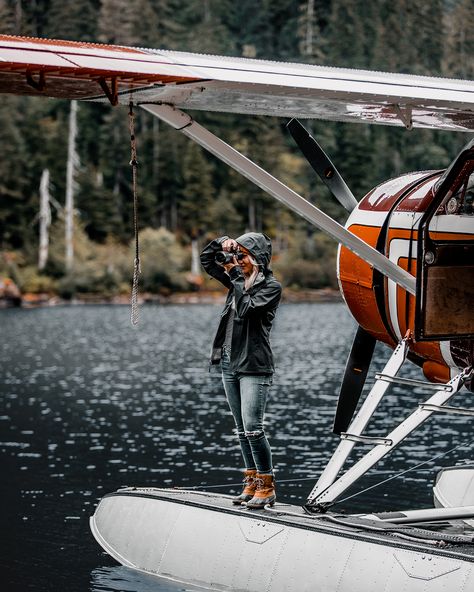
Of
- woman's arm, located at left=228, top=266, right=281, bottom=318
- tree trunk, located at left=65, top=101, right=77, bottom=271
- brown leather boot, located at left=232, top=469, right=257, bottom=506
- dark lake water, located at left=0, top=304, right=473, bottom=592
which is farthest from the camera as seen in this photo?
tree trunk, located at left=65, top=101, right=77, bottom=271

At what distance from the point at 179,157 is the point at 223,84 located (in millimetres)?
79026

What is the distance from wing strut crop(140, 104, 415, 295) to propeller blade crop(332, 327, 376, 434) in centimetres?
111

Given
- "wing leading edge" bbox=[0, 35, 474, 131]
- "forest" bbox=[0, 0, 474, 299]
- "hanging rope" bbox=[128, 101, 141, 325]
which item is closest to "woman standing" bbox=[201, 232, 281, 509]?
"hanging rope" bbox=[128, 101, 141, 325]

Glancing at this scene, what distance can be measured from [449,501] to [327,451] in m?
4.59

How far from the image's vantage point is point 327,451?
55.8ft

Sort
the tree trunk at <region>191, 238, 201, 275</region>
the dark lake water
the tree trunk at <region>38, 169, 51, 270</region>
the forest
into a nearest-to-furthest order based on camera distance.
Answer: the dark lake water
the forest
the tree trunk at <region>38, 169, 51, 270</region>
the tree trunk at <region>191, 238, 201, 275</region>

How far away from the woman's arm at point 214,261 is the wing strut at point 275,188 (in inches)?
22.6

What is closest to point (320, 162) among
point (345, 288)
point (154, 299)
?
point (345, 288)

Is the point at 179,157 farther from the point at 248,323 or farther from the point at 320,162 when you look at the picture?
the point at 248,323

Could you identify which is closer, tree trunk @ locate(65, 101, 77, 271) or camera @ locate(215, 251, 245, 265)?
camera @ locate(215, 251, 245, 265)

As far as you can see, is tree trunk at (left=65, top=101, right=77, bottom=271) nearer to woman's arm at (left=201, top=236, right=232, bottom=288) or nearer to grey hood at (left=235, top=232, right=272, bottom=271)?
woman's arm at (left=201, top=236, right=232, bottom=288)

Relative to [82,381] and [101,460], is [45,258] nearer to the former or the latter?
[82,381]

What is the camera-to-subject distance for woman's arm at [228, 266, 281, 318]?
9398 mm

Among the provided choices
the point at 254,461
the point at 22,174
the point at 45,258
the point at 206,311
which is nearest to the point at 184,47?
the point at 22,174
